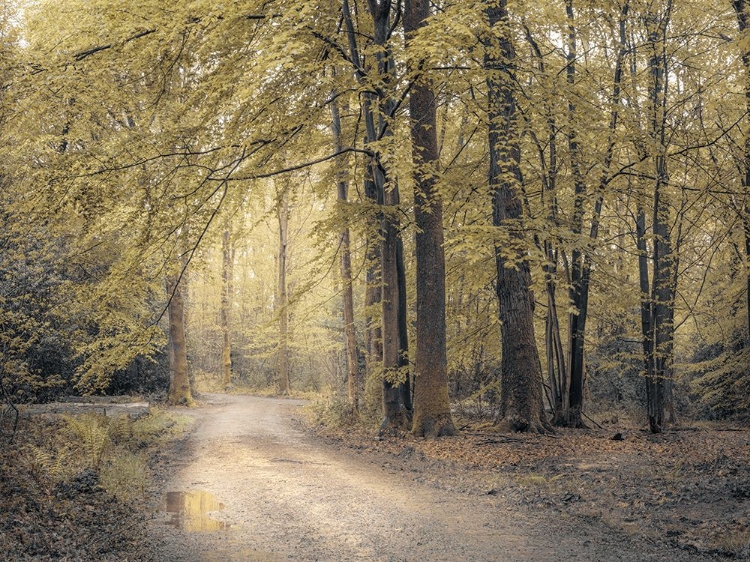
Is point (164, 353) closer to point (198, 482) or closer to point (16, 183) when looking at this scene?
point (16, 183)

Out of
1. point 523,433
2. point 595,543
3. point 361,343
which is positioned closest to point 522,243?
point 523,433

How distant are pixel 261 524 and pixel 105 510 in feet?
6.04

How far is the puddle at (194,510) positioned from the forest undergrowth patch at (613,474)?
303 cm

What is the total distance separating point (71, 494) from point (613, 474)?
276 inches

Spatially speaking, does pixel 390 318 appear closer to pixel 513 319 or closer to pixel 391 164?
pixel 513 319

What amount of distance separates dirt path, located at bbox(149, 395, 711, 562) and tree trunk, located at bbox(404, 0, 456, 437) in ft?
6.61

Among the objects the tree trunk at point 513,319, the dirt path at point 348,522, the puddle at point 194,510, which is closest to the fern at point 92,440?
the dirt path at point 348,522

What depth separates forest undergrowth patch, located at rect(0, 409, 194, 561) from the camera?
19.4 ft

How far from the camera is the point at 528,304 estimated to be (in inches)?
543

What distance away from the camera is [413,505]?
7.84 m

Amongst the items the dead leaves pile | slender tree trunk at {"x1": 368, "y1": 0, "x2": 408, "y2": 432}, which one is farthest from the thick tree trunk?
slender tree trunk at {"x1": 368, "y1": 0, "x2": 408, "y2": 432}

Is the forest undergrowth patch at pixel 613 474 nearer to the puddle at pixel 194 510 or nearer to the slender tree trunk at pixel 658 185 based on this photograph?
the slender tree trunk at pixel 658 185

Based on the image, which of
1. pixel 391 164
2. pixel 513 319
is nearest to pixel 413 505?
pixel 391 164

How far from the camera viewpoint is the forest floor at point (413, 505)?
592 centimetres
